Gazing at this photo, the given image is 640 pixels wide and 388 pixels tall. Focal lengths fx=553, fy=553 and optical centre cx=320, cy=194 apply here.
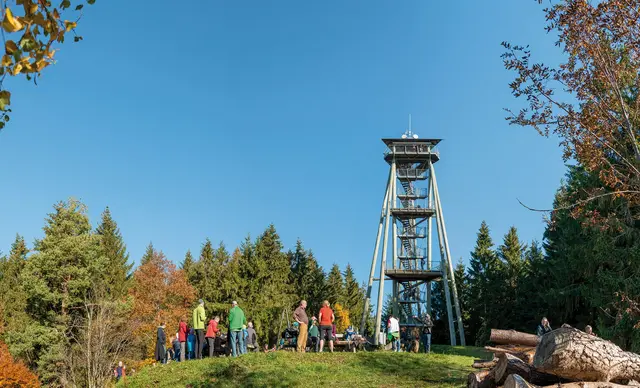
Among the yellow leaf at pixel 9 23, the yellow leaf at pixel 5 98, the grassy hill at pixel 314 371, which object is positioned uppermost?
the yellow leaf at pixel 9 23

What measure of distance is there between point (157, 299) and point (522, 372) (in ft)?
126

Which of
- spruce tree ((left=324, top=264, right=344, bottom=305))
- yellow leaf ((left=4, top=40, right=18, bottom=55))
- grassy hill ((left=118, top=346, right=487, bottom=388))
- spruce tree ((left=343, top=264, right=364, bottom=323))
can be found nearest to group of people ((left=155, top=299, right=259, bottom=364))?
grassy hill ((left=118, top=346, right=487, bottom=388))

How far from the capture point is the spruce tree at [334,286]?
57.6m

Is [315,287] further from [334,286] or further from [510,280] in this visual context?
[510,280]

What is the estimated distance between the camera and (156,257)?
49219mm

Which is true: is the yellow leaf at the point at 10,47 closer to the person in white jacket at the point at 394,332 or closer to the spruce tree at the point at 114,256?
the person in white jacket at the point at 394,332

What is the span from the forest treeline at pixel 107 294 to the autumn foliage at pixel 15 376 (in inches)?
84.0

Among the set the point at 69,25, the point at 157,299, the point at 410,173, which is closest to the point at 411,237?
the point at 410,173

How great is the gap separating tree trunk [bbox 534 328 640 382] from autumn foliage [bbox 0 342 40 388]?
2953cm

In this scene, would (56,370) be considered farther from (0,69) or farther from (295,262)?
(0,69)

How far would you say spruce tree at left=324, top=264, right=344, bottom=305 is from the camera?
189ft

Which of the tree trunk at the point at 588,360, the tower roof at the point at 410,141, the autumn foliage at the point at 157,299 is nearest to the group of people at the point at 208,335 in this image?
the tree trunk at the point at 588,360

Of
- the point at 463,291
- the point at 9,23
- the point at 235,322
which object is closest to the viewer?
the point at 9,23

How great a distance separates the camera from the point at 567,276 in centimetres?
2852
